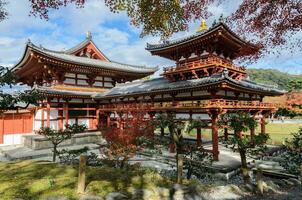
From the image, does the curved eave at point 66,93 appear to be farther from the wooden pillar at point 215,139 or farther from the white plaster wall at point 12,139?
the wooden pillar at point 215,139

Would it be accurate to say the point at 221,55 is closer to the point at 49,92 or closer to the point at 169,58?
the point at 169,58

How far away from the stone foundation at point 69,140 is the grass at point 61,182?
9.86m

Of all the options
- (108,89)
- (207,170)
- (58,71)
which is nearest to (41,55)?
(58,71)

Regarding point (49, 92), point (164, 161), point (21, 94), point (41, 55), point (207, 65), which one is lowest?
point (164, 161)

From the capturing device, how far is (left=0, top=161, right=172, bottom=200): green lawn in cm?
786

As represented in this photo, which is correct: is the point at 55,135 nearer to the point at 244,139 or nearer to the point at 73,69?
the point at 73,69

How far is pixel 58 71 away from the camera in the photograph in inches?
977

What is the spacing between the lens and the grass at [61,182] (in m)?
7.82

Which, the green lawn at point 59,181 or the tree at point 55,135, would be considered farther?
the tree at point 55,135

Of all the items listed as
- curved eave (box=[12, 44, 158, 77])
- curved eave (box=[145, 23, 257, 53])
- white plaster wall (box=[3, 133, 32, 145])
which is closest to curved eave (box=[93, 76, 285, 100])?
curved eave (box=[145, 23, 257, 53])

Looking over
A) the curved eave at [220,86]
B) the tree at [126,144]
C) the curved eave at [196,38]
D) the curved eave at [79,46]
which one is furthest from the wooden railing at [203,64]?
the curved eave at [79,46]

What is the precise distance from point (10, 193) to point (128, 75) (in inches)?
906

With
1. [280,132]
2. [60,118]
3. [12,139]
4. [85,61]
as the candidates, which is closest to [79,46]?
[85,61]

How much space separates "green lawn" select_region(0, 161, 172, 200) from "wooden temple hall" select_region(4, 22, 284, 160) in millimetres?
8844
